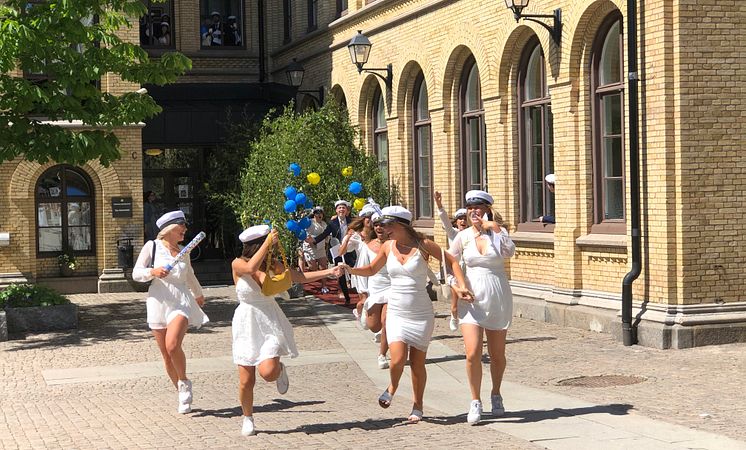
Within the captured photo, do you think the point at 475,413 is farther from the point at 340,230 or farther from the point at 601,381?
the point at 340,230

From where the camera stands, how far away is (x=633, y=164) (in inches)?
611

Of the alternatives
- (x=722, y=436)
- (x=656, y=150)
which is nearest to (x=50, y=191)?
(x=656, y=150)

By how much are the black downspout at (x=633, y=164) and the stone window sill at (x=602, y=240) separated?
32.8 inches

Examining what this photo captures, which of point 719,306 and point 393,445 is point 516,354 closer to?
point 719,306

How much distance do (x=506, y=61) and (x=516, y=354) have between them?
6.64 metres

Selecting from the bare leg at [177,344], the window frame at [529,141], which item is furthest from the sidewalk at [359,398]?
the window frame at [529,141]

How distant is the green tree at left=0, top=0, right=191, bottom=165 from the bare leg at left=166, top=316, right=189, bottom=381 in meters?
8.16

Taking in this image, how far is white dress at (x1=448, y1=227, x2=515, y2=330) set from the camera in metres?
10.6

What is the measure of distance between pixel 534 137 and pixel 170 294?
9.30 m

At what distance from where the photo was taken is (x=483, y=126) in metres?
21.7

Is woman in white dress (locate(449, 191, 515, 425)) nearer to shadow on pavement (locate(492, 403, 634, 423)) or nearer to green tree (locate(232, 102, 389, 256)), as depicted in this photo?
shadow on pavement (locate(492, 403, 634, 423))

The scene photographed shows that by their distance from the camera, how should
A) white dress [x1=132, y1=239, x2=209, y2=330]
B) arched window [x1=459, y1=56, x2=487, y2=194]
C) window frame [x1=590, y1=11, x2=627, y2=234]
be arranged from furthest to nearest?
arched window [x1=459, y1=56, x2=487, y2=194] < window frame [x1=590, y1=11, x2=627, y2=234] < white dress [x1=132, y1=239, x2=209, y2=330]

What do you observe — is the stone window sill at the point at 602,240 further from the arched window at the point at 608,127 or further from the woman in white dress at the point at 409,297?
the woman in white dress at the point at 409,297

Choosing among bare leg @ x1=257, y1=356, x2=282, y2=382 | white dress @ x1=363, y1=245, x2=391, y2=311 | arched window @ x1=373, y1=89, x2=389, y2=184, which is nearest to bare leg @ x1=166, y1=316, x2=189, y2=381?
bare leg @ x1=257, y1=356, x2=282, y2=382
